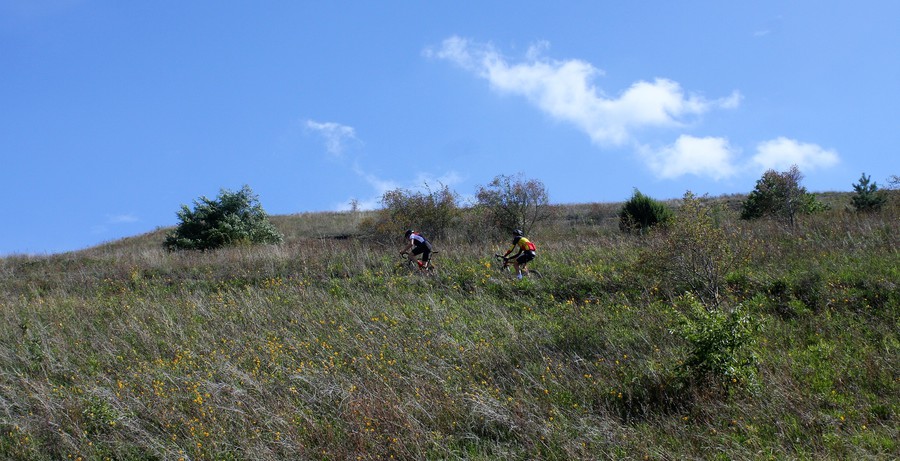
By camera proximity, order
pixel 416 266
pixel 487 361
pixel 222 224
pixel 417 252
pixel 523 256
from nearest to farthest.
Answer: pixel 487 361 → pixel 523 256 → pixel 416 266 → pixel 417 252 → pixel 222 224

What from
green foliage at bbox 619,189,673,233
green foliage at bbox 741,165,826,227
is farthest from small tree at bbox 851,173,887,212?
green foliage at bbox 619,189,673,233

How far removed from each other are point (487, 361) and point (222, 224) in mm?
18886

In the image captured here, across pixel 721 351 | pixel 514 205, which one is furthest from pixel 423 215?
pixel 721 351

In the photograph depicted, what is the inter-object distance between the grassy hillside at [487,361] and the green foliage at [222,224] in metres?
10.0

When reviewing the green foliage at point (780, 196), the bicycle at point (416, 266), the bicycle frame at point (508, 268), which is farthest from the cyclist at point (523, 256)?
the green foliage at point (780, 196)

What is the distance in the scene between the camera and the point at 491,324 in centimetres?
1107

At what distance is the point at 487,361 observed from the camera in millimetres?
9352

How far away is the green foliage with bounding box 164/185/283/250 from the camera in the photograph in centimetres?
2566

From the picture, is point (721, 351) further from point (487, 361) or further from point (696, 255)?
point (696, 255)

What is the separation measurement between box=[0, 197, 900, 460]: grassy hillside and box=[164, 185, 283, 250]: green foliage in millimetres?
10049

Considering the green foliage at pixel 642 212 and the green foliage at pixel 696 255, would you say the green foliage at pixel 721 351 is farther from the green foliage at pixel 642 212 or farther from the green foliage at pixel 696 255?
the green foliage at pixel 642 212

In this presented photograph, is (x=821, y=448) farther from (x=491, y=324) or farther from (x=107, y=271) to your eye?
(x=107, y=271)

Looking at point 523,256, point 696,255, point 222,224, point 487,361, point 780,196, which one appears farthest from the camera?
point 222,224

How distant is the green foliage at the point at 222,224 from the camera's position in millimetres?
25656
